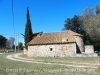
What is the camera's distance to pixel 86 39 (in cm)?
5162

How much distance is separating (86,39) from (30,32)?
18.3 m

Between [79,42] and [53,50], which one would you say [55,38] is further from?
[79,42]


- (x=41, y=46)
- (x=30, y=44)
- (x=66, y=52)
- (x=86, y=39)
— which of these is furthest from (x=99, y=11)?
(x=86, y=39)

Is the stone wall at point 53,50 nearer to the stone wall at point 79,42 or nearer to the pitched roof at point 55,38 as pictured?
the pitched roof at point 55,38

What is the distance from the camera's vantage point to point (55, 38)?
126ft

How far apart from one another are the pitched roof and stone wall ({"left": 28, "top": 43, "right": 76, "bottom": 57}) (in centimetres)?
91

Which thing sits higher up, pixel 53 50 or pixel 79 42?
pixel 79 42

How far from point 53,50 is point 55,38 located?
2934 mm

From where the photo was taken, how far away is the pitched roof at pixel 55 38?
3728 cm

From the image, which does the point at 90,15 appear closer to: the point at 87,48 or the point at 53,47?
the point at 87,48

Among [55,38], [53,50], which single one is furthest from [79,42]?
[53,50]

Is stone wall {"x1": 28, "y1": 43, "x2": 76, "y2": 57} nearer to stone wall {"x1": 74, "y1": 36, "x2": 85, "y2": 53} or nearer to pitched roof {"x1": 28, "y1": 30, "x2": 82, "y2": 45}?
pitched roof {"x1": 28, "y1": 30, "x2": 82, "y2": 45}

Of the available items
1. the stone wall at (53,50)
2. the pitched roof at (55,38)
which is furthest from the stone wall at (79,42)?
the stone wall at (53,50)

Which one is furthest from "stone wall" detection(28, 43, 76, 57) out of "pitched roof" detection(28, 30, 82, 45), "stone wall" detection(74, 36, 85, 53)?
"stone wall" detection(74, 36, 85, 53)
